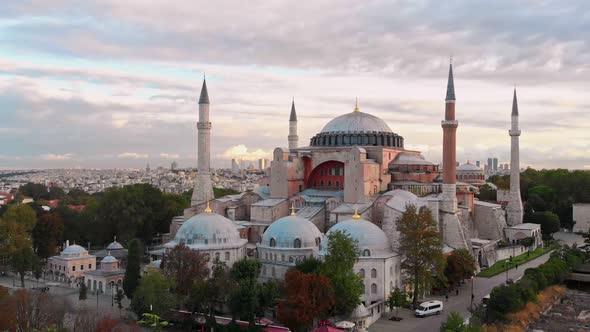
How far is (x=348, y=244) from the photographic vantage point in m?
21.8

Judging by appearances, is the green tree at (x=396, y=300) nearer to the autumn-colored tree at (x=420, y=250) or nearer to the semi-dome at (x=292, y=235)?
the autumn-colored tree at (x=420, y=250)

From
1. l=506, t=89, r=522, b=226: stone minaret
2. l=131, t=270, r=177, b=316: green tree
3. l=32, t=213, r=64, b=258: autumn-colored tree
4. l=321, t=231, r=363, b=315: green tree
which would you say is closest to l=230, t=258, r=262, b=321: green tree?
l=131, t=270, r=177, b=316: green tree

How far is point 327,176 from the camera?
36094mm

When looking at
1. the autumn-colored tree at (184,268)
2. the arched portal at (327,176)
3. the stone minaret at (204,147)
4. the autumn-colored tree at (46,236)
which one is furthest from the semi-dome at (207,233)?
the autumn-colored tree at (46,236)

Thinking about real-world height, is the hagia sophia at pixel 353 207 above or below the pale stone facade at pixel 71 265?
above

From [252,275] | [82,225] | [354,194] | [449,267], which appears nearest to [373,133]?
[354,194]

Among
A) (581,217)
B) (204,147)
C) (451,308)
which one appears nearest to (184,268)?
(451,308)

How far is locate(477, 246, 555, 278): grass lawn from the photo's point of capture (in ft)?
98.0

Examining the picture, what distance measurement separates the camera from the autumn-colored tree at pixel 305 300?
19.5 meters

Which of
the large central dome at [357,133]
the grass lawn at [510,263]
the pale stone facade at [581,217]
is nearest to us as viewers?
the grass lawn at [510,263]

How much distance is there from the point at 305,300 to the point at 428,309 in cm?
579

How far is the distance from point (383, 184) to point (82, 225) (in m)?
20.8

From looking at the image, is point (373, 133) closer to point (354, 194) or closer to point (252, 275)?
point (354, 194)

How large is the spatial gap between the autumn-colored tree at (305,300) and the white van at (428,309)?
14.1ft
